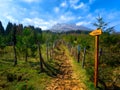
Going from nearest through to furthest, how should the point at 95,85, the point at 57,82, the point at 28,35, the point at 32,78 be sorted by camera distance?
the point at 95,85 → the point at 57,82 → the point at 32,78 → the point at 28,35

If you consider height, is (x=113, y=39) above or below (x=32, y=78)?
above

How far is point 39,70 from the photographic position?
509 inches

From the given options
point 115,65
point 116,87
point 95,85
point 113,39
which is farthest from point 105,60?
point 95,85

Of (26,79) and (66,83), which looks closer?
(66,83)

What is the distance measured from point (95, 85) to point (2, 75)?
709 cm

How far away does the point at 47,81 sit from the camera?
415 inches

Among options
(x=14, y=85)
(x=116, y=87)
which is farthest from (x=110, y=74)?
(x=14, y=85)

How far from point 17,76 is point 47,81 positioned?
2.51 meters

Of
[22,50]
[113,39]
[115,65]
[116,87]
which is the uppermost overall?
[113,39]

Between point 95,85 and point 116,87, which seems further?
point 116,87

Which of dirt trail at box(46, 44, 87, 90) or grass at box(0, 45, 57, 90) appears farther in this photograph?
grass at box(0, 45, 57, 90)

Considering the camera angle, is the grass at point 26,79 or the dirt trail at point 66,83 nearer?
the dirt trail at point 66,83

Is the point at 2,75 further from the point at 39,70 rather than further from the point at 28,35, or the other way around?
the point at 28,35

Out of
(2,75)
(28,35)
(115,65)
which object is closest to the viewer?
(2,75)
